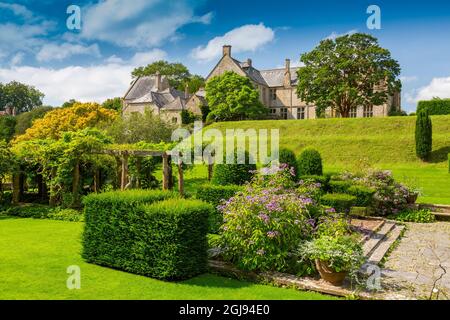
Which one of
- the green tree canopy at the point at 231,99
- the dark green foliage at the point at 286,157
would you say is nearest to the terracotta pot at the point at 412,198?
the dark green foliage at the point at 286,157

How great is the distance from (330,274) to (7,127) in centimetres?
6173

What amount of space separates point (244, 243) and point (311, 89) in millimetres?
39640

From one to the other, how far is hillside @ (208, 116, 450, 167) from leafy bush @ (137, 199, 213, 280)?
21.7 meters

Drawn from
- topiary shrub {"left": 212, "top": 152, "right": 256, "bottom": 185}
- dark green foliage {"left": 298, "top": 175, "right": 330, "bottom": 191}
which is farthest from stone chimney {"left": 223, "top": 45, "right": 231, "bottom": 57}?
topiary shrub {"left": 212, "top": 152, "right": 256, "bottom": 185}

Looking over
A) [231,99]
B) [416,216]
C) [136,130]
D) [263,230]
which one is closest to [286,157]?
[416,216]

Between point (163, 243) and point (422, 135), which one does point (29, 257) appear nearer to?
point (163, 243)

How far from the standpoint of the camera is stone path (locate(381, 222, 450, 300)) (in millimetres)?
7123

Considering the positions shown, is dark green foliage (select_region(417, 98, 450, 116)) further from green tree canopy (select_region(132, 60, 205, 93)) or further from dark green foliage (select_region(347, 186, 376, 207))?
green tree canopy (select_region(132, 60, 205, 93))

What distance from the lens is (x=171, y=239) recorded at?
709 centimetres

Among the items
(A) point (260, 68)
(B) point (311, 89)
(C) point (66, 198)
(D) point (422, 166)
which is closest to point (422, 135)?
(D) point (422, 166)

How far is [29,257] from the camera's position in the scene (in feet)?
28.9

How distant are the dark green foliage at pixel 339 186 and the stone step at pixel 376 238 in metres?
1.87

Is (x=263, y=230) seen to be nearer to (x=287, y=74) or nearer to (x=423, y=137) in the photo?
(x=423, y=137)

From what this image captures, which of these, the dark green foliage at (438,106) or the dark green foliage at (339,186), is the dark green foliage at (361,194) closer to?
Result: the dark green foliage at (339,186)
